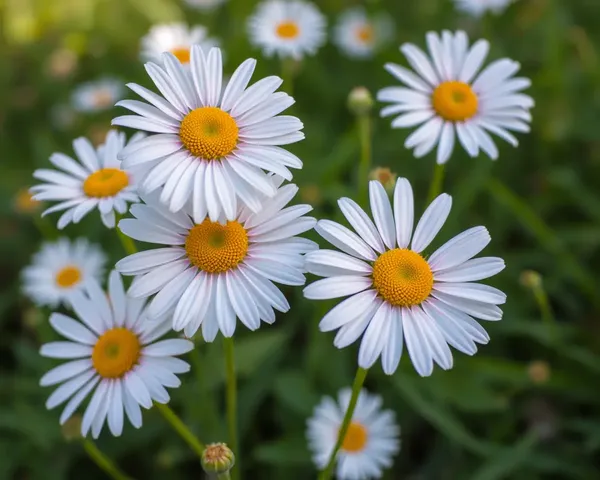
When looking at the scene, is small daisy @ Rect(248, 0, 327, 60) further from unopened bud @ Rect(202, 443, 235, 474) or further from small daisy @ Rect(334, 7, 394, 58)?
unopened bud @ Rect(202, 443, 235, 474)

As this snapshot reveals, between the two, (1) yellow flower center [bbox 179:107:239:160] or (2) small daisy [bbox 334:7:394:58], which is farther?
(2) small daisy [bbox 334:7:394:58]

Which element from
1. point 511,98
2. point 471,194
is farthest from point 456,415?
point 511,98

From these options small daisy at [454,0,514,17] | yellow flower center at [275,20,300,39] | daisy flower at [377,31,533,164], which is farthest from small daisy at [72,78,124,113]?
daisy flower at [377,31,533,164]

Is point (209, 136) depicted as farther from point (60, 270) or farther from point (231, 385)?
point (60, 270)

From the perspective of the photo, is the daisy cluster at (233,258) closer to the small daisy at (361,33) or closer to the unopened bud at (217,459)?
the unopened bud at (217,459)

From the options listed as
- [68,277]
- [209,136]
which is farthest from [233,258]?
[68,277]

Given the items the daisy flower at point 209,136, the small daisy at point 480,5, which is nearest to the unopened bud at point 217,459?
the daisy flower at point 209,136

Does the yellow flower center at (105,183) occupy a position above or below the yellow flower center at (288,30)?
below
